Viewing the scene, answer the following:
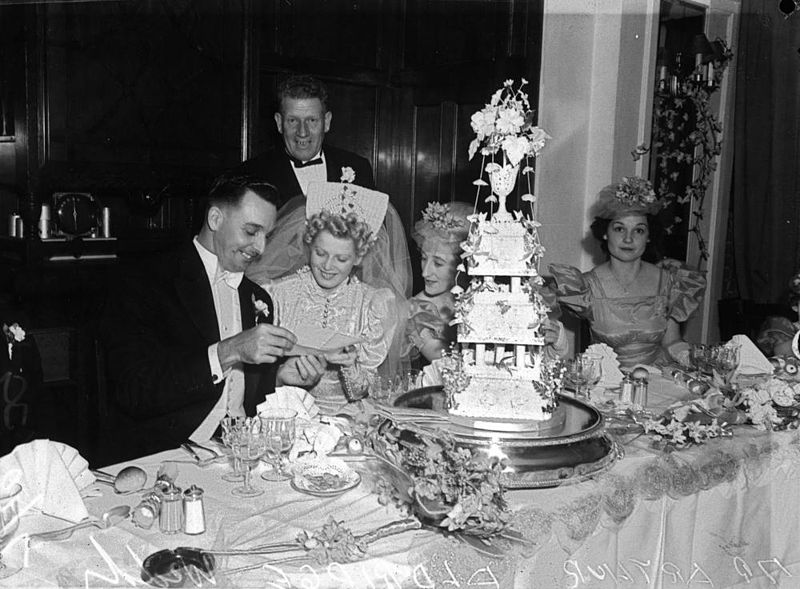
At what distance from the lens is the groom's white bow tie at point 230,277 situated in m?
3.23

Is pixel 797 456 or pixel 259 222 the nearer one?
pixel 797 456

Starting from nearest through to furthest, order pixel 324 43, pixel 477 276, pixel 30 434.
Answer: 1. pixel 477 276
2. pixel 30 434
3. pixel 324 43

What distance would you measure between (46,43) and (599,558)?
11.8 ft

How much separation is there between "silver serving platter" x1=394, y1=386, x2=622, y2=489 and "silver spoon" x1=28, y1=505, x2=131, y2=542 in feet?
2.80

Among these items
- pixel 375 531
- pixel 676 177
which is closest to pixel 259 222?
pixel 375 531

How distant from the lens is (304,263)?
145 inches

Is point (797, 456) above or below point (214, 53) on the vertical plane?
below

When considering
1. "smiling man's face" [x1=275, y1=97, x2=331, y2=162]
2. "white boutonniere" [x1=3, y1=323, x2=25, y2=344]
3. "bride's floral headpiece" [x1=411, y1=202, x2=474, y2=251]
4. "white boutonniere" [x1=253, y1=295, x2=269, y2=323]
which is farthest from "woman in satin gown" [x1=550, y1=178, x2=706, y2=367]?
"white boutonniere" [x1=3, y1=323, x2=25, y2=344]

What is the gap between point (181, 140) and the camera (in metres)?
4.55

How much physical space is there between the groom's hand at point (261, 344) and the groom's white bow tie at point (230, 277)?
355 mm

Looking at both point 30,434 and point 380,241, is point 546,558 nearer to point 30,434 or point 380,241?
point 380,241

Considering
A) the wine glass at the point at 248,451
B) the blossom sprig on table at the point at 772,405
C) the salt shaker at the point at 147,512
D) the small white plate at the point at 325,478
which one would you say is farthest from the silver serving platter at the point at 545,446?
the salt shaker at the point at 147,512

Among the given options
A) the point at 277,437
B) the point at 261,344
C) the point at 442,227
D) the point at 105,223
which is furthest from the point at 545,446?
the point at 105,223

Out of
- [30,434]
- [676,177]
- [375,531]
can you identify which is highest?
[676,177]
